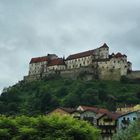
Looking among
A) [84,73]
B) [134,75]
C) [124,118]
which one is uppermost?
[84,73]

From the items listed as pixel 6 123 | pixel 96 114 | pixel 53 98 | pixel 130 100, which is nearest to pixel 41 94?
pixel 53 98

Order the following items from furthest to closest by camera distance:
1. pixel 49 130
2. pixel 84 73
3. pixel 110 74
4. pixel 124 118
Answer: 1. pixel 84 73
2. pixel 110 74
3. pixel 124 118
4. pixel 49 130

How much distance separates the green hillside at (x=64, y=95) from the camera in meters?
164

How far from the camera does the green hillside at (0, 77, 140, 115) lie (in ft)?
538

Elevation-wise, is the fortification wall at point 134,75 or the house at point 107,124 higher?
the fortification wall at point 134,75

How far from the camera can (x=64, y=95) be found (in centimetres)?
17850

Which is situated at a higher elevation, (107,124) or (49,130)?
(107,124)

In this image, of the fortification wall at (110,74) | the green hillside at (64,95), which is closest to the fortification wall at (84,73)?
the fortification wall at (110,74)

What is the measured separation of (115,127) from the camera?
106375 millimetres

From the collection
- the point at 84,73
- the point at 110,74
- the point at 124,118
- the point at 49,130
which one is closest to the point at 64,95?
the point at 84,73

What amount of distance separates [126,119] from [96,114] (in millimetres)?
9759

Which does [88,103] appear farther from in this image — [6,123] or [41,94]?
[6,123]

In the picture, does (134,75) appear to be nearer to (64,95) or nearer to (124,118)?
(64,95)

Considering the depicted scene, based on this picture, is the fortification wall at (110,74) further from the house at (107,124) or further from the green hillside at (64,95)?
the house at (107,124)
